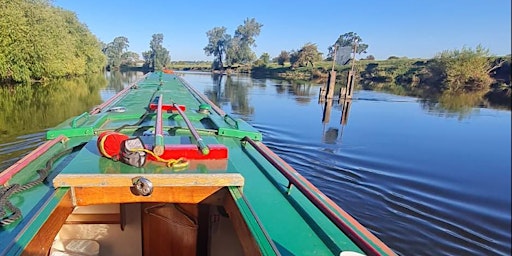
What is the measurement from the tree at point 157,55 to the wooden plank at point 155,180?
75738mm

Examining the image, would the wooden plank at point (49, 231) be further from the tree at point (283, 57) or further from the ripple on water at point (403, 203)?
the tree at point (283, 57)

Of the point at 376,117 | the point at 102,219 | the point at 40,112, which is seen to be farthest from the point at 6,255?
the point at 376,117

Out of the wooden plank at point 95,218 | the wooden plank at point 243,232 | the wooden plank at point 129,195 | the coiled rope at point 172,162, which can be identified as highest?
the coiled rope at point 172,162

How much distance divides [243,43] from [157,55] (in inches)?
829

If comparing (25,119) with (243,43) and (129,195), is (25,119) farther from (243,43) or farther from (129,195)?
(243,43)

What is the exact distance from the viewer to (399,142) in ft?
30.4

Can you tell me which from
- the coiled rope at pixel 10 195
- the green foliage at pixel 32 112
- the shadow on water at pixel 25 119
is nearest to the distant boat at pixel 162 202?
the coiled rope at pixel 10 195

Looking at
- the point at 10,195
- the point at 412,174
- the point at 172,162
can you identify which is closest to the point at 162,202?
the point at 172,162

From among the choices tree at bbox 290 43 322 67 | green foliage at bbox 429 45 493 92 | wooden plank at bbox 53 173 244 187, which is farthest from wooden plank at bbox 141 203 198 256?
tree at bbox 290 43 322 67

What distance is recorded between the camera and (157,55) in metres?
79.9

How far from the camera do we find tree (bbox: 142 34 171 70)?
76.9 meters

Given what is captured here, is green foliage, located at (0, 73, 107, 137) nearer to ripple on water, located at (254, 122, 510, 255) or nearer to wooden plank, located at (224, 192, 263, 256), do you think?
ripple on water, located at (254, 122, 510, 255)

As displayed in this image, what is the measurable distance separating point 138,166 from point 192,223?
775 mm

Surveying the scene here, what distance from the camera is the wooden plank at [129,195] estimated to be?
1.99m
